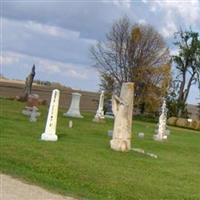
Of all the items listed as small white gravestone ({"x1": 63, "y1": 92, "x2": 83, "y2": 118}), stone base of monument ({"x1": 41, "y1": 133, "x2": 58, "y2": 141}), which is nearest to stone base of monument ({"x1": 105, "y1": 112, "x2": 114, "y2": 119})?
small white gravestone ({"x1": 63, "y1": 92, "x2": 83, "y2": 118})

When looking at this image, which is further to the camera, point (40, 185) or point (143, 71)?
point (143, 71)

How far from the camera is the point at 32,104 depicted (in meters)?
29.5

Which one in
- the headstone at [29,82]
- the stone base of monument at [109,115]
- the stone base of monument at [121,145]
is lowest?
the stone base of monument at [109,115]

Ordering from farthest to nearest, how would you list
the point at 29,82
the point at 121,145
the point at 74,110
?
the point at 29,82, the point at 74,110, the point at 121,145

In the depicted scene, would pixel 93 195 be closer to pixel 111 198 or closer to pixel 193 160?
pixel 111 198

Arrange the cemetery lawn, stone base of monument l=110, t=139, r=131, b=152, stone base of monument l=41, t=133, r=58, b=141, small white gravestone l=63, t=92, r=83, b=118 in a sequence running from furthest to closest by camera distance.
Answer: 1. small white gravestone l=63, t=92, r=83, b=118
2. stone base of monument l=41, t=133, r=58, b=141
3. stone base of monument l=110, t=139, r=131, b=152
4. the cemetery lawn

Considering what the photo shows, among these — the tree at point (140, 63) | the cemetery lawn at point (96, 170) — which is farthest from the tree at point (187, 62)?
the cemetery lawn at point (96, 170)

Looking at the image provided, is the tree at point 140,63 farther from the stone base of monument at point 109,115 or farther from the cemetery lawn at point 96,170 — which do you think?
the cemetery lawn at point 96,170

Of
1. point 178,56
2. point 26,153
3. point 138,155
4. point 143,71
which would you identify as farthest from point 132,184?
point 178,56

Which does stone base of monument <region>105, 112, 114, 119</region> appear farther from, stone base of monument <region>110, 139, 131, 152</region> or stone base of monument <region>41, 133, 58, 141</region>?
stone base of monument <region>110, 139, 131, 152</region>

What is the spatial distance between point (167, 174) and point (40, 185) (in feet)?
13.0

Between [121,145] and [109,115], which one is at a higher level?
[121,145]

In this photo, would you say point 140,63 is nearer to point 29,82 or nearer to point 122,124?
point 29,82

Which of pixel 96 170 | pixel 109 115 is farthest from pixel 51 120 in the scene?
pixel 109 115
